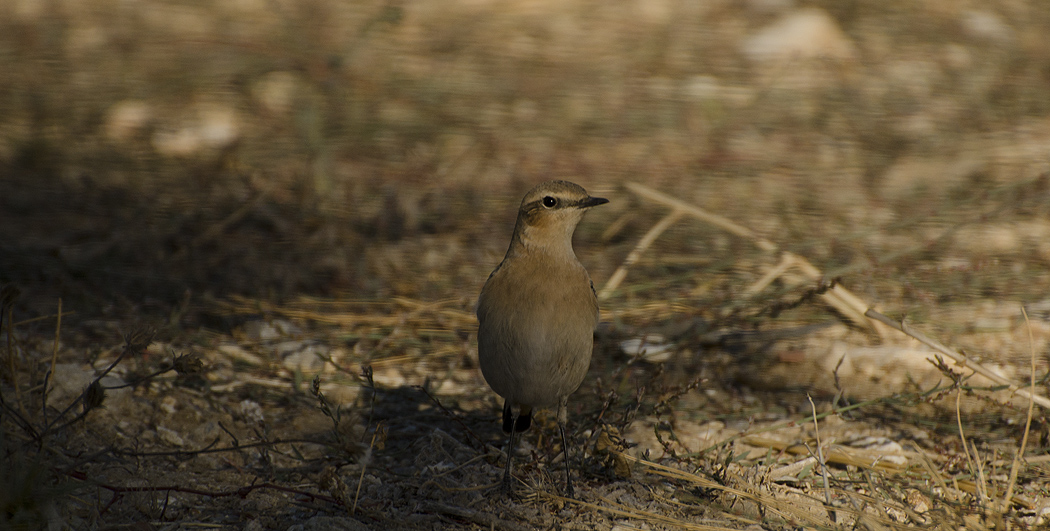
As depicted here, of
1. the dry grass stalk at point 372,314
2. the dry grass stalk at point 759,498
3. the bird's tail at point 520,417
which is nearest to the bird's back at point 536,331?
the bird's tail at point 520,417

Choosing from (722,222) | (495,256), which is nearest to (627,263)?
(722,222)

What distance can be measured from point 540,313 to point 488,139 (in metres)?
4.24

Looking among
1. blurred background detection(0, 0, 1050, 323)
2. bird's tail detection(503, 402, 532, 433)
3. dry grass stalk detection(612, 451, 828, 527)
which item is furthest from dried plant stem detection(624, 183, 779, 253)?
dry grass stalk detection(612, 451, 828, 527)

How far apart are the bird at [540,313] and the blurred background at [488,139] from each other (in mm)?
1463

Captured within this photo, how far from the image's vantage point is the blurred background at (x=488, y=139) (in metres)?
5.32

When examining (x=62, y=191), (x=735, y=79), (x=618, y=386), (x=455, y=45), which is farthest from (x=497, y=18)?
(x=618, y=386)

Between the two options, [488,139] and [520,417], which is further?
[488,139]

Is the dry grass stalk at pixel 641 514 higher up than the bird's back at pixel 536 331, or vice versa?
the bird's back at pixel 536 331

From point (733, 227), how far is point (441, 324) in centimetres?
161

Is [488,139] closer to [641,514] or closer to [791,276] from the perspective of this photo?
[791,276]

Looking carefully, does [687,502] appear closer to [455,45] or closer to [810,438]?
[810,438]

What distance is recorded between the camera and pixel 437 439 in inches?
132

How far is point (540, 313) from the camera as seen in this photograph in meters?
3.17

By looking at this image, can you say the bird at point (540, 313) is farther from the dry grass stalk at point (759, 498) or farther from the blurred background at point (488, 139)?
the blurred background at point (488, 139)
